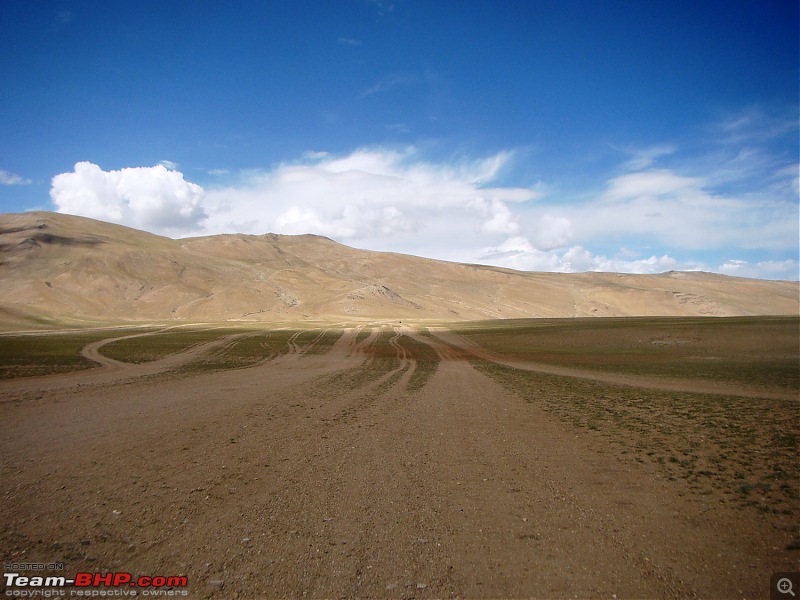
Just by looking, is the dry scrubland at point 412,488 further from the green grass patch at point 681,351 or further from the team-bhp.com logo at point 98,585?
the green grass patch at point 681,351

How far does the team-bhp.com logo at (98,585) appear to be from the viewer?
5.60m

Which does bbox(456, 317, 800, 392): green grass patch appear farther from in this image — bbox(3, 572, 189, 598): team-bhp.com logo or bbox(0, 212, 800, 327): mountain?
bbox(0, 212, 800, 327): mountain

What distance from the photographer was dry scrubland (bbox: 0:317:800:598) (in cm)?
600

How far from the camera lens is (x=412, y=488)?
8.78 meters

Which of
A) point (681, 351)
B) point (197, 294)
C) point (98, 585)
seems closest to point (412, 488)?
point (98, 585)

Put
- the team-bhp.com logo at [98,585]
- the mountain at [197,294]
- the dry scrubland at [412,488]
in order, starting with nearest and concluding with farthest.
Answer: the team-bhp.com logo at [98,585] → the dry scrubland at [412,488] → the mountain at [197,294]

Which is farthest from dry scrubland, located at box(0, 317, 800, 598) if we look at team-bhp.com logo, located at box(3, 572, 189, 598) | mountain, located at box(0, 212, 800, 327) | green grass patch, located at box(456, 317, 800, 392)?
mountain, located at box(0, 212, 800, 327)

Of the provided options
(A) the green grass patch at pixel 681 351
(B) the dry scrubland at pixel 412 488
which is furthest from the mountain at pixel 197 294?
(B) the dry scrubland at pixel 412 488

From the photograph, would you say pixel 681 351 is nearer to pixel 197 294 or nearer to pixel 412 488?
pixel 412 488

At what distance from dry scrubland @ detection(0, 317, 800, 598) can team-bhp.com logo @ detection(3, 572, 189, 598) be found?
0.69ft

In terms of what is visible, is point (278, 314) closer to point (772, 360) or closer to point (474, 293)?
point (474, 293)

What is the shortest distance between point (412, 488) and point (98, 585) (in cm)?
530

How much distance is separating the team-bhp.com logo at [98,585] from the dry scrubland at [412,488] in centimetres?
21

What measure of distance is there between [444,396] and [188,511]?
13278mm
